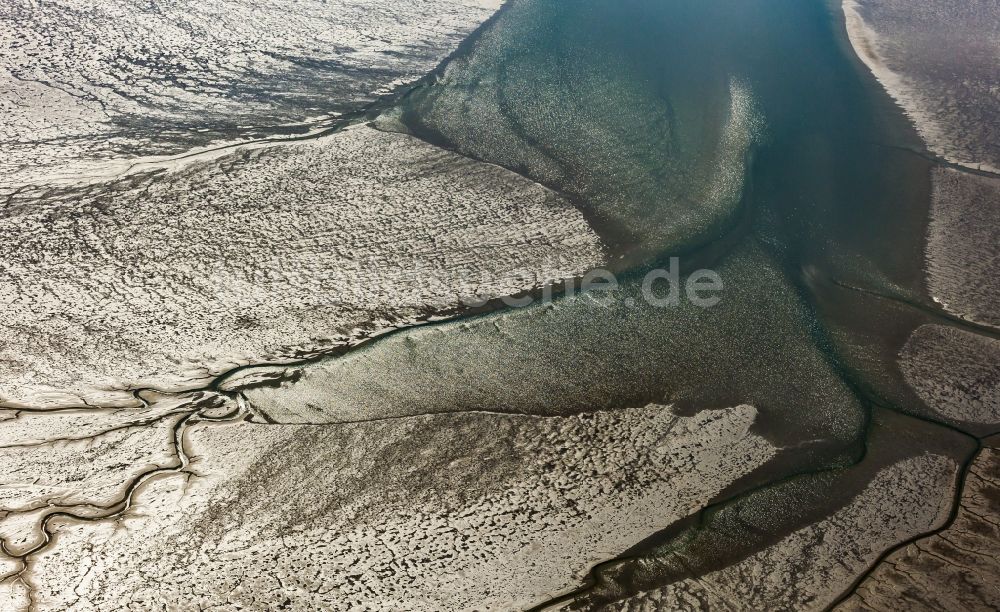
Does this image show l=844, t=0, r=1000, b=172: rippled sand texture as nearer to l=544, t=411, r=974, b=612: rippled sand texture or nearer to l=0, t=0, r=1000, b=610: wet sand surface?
l=0, t=0, r=1000, b=610: wet sand surface

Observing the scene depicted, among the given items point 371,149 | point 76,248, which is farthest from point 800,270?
point 76,248

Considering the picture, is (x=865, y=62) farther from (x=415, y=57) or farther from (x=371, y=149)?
(x=371, y=149)

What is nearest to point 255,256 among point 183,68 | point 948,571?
point 183,68

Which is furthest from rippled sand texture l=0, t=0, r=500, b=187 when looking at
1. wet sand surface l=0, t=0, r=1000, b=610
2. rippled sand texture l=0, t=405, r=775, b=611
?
rippled sand texture l=0, t=405, r=775, b=611

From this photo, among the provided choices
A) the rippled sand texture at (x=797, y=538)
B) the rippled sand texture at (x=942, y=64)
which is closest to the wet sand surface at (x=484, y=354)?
the rippled sand texture at (x=797, y=538)

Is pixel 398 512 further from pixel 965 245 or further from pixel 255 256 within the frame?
pixel 965 245

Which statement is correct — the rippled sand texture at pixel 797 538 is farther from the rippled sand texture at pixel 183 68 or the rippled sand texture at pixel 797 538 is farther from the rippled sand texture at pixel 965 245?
the rippled sand texture at pixel 183 68
